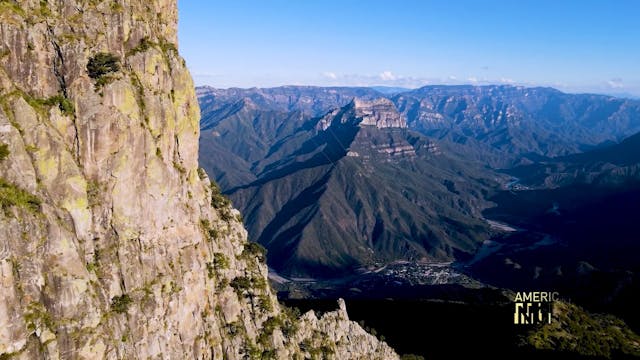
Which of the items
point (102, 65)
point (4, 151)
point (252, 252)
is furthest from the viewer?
point (252, 252)

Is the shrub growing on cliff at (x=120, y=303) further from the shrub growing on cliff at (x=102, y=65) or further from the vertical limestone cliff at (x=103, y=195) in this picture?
the shrub growing on cliff at (x=102, y=65)

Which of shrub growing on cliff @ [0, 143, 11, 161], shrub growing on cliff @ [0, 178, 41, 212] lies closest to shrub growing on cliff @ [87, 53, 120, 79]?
shrub growing on cliff @ [0, 143, 11, 161]

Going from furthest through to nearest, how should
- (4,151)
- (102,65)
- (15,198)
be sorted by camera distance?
1. (102,65)
2. (4,151)
3. (15,198)

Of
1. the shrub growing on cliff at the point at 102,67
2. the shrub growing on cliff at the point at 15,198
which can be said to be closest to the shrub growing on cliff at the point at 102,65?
the shrub growing on cliff at the point at 102,67

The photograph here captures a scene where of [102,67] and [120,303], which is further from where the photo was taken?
[102,67]

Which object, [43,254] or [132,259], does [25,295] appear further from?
[132,259]

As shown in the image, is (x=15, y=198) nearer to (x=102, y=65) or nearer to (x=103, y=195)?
(x=103, y=195)

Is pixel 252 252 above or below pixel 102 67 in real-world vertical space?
below

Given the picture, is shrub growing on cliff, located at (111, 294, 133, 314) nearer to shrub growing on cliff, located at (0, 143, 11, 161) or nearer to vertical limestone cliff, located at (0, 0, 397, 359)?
vertical limestone cliff, located at (0, 0, 397, 359)

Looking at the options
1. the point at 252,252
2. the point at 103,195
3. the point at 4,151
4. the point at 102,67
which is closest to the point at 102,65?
the point at 102,67
